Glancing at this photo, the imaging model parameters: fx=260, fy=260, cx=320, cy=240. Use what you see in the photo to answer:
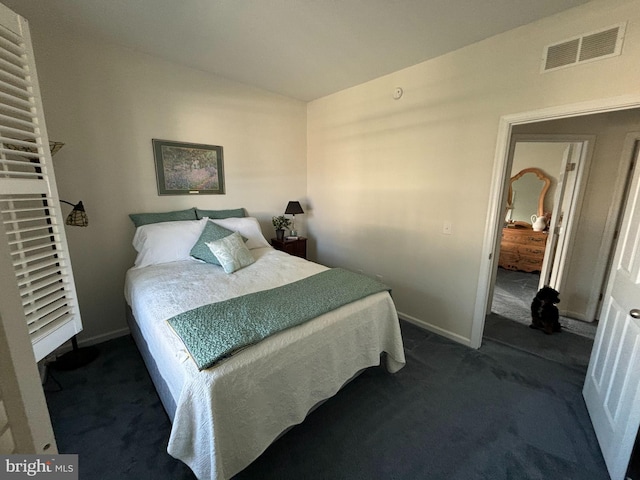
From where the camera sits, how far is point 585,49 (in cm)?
168

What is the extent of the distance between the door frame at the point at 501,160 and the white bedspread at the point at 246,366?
0.95 metres

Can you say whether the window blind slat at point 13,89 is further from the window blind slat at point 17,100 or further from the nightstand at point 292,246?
the nightstand at point 292,246

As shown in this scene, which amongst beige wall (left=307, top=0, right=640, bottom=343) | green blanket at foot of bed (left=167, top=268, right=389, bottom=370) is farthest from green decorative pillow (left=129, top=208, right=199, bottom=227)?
beige wall (left=307, top=0, right=640, bottom=343)

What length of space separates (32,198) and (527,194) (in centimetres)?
610

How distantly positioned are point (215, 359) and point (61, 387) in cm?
171

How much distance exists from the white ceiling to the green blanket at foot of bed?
75.3 inches

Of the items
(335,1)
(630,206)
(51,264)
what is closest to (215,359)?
(51,264)

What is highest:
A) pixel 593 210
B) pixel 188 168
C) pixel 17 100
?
pixel 17 100

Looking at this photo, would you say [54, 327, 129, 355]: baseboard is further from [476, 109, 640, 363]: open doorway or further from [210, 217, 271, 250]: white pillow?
[476, 109, 640, 363]: open doorway

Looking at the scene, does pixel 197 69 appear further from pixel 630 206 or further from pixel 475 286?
pixel 630 206

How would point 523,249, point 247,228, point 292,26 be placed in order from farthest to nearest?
point 523,249
point 247,228
point 292,26

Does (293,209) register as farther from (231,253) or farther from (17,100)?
(17,100)

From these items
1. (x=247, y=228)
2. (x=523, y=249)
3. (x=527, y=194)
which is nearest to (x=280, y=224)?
(x=247, y=228)

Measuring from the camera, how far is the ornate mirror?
440 centimetres
